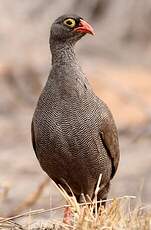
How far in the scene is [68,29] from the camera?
819 cm

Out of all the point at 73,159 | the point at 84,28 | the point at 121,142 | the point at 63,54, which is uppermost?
the point at 121,142

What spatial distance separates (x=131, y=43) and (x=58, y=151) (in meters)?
12.0

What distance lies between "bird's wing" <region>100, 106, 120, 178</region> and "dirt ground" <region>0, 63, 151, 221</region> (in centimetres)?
384

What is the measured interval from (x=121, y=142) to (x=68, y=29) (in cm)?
762

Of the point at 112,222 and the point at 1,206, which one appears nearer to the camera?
the point at 112,222

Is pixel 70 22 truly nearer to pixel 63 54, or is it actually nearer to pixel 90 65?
pixel 63 54

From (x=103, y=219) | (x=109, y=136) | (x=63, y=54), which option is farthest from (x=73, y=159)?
(x=103, y=219)

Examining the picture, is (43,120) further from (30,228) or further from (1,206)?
(1,206)

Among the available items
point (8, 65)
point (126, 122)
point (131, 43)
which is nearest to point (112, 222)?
point (126, 122)

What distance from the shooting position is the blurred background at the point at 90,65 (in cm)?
1594

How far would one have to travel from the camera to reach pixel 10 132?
655 inches

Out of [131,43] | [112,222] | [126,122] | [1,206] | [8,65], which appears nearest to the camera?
[112,222]

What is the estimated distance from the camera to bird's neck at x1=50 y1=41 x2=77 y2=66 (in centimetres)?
814

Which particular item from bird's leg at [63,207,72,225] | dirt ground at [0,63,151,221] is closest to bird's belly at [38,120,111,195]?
bird's leg at [63,207,72,225]
